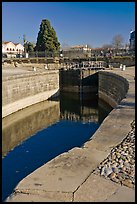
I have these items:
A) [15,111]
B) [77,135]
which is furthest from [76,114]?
[77,135]

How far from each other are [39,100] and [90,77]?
6709mm

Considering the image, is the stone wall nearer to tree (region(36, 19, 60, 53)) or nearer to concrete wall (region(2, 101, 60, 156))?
concrete wall (region(2, 101, 60, 156))

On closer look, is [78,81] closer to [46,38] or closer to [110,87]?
[110,87]

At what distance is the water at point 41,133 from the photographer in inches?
317

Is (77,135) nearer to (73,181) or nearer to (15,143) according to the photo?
(15,143)

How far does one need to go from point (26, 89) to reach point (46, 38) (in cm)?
2454

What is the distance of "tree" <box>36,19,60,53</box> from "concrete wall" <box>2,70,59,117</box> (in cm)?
1833

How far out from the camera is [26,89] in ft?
60.3

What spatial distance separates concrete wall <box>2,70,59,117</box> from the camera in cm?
1545

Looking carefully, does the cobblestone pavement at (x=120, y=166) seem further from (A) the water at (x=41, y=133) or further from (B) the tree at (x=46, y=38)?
(B) the tree at (x=46, y=38)

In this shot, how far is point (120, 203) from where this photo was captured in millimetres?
2809

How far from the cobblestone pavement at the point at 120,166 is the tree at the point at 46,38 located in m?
37.5

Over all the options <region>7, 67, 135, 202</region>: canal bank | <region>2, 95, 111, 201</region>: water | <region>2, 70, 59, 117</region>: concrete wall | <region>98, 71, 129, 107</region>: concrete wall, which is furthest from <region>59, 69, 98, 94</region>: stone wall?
<region>7, 67, 135, 202</region>: canal bank

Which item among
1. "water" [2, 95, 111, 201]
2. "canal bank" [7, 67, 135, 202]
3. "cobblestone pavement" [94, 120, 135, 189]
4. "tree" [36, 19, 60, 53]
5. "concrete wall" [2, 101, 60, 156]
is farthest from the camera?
"tree" [36, 19, 60, 53]
